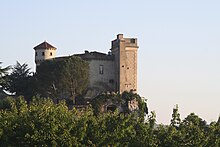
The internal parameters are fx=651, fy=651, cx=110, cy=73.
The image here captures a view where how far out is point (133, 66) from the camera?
8238 centimetres

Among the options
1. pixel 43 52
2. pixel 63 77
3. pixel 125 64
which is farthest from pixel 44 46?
pixel 125 64

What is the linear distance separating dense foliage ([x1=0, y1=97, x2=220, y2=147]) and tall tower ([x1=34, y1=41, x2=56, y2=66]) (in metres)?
50.2

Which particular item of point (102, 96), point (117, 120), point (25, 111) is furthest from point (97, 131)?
point (102, 96)

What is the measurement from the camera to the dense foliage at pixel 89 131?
3262 cm

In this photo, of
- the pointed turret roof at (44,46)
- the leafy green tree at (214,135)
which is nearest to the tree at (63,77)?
the pointed turret roof at (44,46)

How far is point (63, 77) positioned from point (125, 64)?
29.5 feet

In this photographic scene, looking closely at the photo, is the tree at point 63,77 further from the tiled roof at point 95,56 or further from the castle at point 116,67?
the tiled roof at point 95,56

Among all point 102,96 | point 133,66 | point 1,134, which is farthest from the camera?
point 133,66

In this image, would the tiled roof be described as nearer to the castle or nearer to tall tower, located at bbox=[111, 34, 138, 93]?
the castle

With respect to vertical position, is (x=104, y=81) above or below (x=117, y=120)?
above

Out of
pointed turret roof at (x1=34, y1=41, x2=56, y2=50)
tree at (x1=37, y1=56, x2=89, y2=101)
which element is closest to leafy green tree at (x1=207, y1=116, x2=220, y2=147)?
tree at (x1=37, y1=56, x2=89, y2=101)

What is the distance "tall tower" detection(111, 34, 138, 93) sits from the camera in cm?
8125

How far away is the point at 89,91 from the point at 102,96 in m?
4.25

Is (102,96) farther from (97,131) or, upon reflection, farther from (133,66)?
(97,131)
